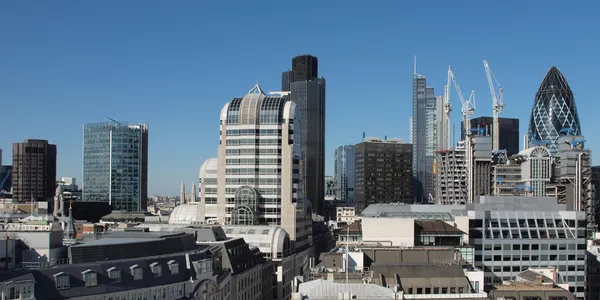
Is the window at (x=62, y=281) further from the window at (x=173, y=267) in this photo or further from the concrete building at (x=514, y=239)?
the concrete building at (x=514, y=239)

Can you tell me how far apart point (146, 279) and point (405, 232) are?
58.0 meters

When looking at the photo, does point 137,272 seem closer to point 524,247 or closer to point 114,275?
point 114,275

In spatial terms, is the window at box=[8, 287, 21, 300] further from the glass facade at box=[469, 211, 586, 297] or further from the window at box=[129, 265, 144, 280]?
the glass facade at box=[469, 211, 586, 297]

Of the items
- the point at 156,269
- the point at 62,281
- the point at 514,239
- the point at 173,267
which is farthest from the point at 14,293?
the point at 514,239

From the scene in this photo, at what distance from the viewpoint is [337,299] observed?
82688 mm

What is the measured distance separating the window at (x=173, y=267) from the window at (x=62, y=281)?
57.2 feet

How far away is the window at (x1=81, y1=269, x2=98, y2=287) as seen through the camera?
84000 millimetres

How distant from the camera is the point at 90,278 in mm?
84375

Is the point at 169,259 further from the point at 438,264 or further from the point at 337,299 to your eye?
the point at 438,264

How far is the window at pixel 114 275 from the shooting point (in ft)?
286

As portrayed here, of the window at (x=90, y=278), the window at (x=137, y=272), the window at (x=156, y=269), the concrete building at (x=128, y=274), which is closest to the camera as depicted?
the concrete building at (x=128, y=274)

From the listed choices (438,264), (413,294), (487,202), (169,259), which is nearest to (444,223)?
(487,202)

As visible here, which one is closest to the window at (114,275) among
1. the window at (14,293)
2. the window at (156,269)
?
the window at (156,269)

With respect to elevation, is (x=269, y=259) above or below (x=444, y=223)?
below
